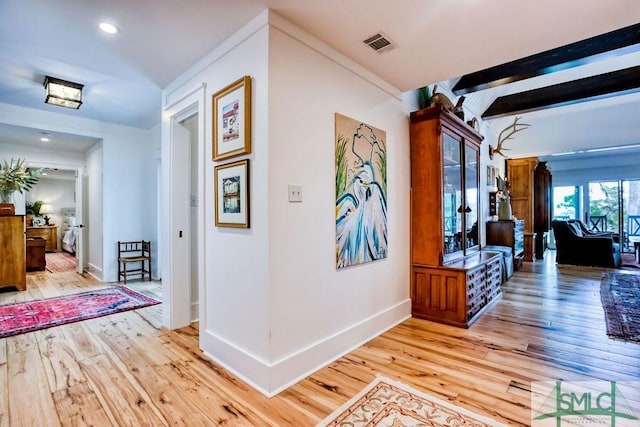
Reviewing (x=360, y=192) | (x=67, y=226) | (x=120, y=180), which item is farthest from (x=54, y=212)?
(x=360, y=192)

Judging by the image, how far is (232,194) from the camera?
2.18 m

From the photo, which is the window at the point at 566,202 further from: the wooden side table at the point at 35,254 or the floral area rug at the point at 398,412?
the wooden side table at the point at 35,254

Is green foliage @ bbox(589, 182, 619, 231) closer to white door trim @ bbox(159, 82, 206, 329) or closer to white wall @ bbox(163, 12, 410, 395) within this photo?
white wall @ bbox(163, 12, 410, 395)

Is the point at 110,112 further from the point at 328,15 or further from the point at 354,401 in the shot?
the point at 354,401

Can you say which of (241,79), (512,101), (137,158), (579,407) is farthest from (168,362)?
(512,101)

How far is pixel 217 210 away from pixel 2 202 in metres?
4.67

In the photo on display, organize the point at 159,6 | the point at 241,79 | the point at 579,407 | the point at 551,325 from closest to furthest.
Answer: the point at 579,407 → the point at 159,6 → the point at 241,79 → the point at 551,325

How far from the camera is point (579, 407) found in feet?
5.80

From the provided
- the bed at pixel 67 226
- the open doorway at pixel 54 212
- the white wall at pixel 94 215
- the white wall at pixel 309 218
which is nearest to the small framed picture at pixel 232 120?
the white wall at pixel 309 218

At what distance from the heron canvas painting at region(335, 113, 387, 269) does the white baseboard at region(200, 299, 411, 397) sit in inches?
23.1

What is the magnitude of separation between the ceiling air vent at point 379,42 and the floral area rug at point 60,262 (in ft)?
23.4

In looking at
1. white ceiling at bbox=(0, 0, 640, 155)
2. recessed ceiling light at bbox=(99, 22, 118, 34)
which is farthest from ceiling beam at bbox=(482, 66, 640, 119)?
recessed ceiling light at bbox=(99, 22, 118, 34)

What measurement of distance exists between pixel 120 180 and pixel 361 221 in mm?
4651

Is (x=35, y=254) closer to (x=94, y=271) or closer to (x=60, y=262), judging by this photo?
(x=60, y=262)
